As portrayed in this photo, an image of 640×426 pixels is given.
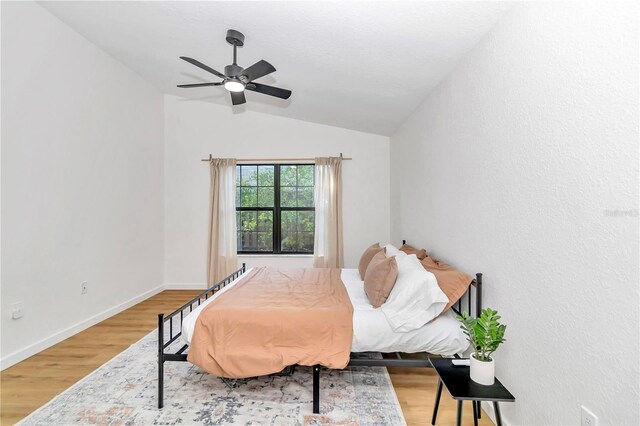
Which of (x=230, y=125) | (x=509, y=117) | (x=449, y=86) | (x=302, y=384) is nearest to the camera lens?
(x=509, y=117)

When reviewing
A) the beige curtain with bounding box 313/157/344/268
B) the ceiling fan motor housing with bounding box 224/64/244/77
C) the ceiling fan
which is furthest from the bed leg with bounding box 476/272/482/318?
the beige curtain with bounding box 313/157/344/268

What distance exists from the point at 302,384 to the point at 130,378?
1.31 metres

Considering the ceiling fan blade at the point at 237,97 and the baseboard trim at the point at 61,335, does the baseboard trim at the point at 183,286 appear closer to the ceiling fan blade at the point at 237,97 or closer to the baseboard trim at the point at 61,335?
the baseboard trim at the point at 61,335

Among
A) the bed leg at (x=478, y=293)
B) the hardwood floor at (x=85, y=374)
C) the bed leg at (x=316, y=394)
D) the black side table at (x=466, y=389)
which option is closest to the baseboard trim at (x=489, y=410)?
the hardwood floor at (x=85, y=374)

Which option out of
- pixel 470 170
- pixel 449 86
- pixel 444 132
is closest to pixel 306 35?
pixel 449 86

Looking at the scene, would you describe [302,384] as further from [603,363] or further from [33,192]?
[33,192]

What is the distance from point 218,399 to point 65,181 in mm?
2614

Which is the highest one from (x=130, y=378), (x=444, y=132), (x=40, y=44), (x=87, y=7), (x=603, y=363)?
(x=87, y=7)

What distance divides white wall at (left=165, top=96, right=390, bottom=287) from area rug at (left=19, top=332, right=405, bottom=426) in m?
2.50

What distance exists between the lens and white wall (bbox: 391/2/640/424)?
1.09 m

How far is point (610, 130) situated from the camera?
1.13 metres

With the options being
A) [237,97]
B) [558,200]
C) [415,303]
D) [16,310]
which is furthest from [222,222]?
[558,200]

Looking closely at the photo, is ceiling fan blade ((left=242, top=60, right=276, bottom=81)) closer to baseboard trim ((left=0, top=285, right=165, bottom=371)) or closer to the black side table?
the black side table

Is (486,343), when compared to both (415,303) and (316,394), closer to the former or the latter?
(415,303)
